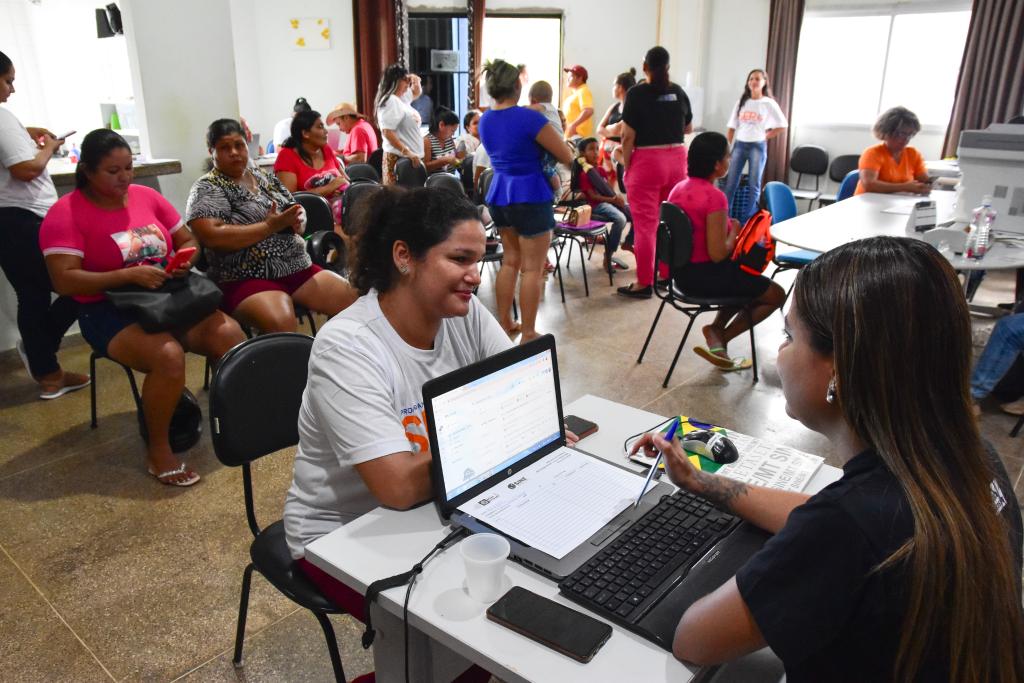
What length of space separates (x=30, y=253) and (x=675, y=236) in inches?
118

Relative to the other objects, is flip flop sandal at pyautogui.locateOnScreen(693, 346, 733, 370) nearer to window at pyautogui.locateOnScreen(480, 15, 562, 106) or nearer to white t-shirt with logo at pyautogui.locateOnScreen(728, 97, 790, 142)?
white t-shirt with logo at pyautogui.locateOnScreen(728, 97, 790, 142)

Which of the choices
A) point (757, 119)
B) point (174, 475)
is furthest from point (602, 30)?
point (174, 475)

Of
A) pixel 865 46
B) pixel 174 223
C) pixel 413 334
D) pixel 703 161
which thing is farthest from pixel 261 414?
pixel 865 46

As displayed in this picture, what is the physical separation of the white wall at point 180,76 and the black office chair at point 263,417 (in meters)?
2.83

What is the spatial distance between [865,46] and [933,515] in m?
7.94

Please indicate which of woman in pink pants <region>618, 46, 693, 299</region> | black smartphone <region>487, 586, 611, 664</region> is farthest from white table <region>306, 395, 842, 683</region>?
woman in pink pants <region>618, 46, 693, 299</region>

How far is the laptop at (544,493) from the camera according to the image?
112 centimetres

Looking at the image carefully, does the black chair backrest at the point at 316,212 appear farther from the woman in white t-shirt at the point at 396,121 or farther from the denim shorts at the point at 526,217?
the woman in white t-shirt at the point at 396,121

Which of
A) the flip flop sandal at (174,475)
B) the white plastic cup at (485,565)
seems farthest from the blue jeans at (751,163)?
the white plastic cup at (485,565)

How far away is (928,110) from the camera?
284 inches

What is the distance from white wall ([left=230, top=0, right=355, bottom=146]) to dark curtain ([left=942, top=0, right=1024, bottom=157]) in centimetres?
594

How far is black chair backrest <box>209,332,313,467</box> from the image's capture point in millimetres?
1655

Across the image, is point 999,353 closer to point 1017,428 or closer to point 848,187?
point 1017,428

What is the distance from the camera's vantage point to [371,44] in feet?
25.6
